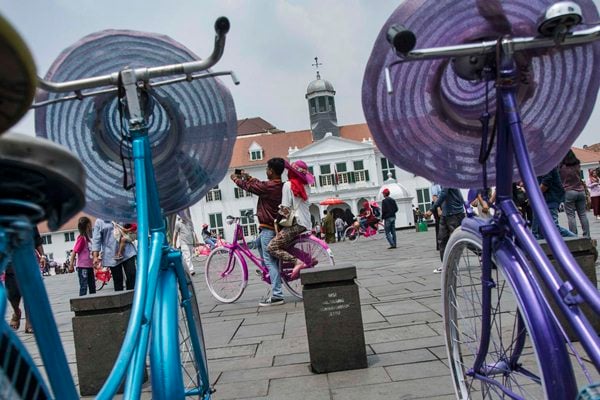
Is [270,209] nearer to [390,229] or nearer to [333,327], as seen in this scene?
[333,327]

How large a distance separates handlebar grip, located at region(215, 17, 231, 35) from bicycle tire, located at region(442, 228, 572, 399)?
1.17 meters

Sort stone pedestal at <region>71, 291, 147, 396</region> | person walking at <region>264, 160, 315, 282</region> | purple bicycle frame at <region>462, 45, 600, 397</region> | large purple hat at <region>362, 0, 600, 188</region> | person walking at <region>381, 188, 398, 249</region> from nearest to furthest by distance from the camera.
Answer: purple bicycle frame at <region>462, 45, 600, 397</region> → large purple hat at <region>362, 0, 600, 188</region> → stone pedestal at <region>71, 291, 147, 396</region> → person walking at <region>264, 160, 315, 282</region> → person walking at <region>381, 188, 398, 249</region>

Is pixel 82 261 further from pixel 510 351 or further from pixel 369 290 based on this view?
pixel 510 351

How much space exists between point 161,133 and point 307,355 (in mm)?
2420

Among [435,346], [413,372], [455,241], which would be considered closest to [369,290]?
[435,346]

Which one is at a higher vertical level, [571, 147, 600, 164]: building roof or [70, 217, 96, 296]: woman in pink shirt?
[571, 147, 600, 164]: building roof

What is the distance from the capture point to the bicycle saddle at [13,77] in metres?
0.81

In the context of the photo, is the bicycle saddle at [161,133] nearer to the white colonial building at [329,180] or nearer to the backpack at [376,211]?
the backpack at [376,211]

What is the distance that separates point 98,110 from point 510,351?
2.12 metres

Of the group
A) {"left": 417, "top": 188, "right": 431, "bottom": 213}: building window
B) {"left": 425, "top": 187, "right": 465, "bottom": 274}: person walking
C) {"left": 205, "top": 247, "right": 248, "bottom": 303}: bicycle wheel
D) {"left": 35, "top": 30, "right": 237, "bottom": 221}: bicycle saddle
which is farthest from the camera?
{"left": 417, "top": 188, "right": 431, "bottom": 213}: building window

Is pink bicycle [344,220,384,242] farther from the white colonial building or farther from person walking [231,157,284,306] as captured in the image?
person walking [231,157,284,306]

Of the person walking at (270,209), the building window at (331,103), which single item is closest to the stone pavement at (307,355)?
the person walking at (270,209)

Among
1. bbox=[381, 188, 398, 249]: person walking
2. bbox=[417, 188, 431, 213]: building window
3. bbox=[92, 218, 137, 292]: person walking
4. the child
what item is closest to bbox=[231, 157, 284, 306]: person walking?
the child

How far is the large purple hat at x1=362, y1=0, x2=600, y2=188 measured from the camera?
2016mm
